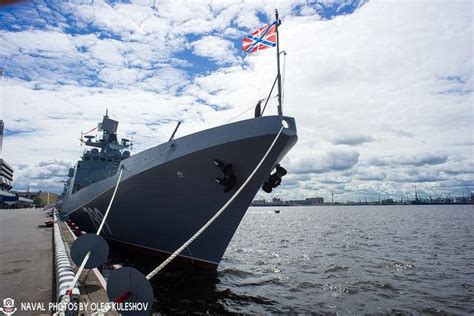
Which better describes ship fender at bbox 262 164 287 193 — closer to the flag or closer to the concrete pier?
the flag

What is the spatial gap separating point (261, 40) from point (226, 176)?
12.1 feet

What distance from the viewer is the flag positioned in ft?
26.5

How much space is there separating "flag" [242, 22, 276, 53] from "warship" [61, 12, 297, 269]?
0.13 meters

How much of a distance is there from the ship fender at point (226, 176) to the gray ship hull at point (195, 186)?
0.16 m

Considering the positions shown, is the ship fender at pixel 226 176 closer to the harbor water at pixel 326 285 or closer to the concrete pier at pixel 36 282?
the harbor water at pixel 326 285

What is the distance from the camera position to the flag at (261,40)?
8.08 metres

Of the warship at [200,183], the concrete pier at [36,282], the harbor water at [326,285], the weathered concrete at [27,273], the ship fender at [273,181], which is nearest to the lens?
the concrete pier at [36,282]

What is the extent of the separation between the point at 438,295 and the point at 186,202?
7651mm

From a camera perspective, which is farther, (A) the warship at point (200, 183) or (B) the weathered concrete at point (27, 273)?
(A) the warship at point (200, 183)

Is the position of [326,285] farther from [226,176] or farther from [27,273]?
[27,273]

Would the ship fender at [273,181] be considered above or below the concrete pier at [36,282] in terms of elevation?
above

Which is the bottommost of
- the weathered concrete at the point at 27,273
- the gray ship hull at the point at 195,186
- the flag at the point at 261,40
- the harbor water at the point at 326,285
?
the harbor water at the point at 326,285

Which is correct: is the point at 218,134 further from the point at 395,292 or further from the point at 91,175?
the point at 91,175

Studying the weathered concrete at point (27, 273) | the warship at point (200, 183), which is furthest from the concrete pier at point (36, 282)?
the warship at point (200, 183)
